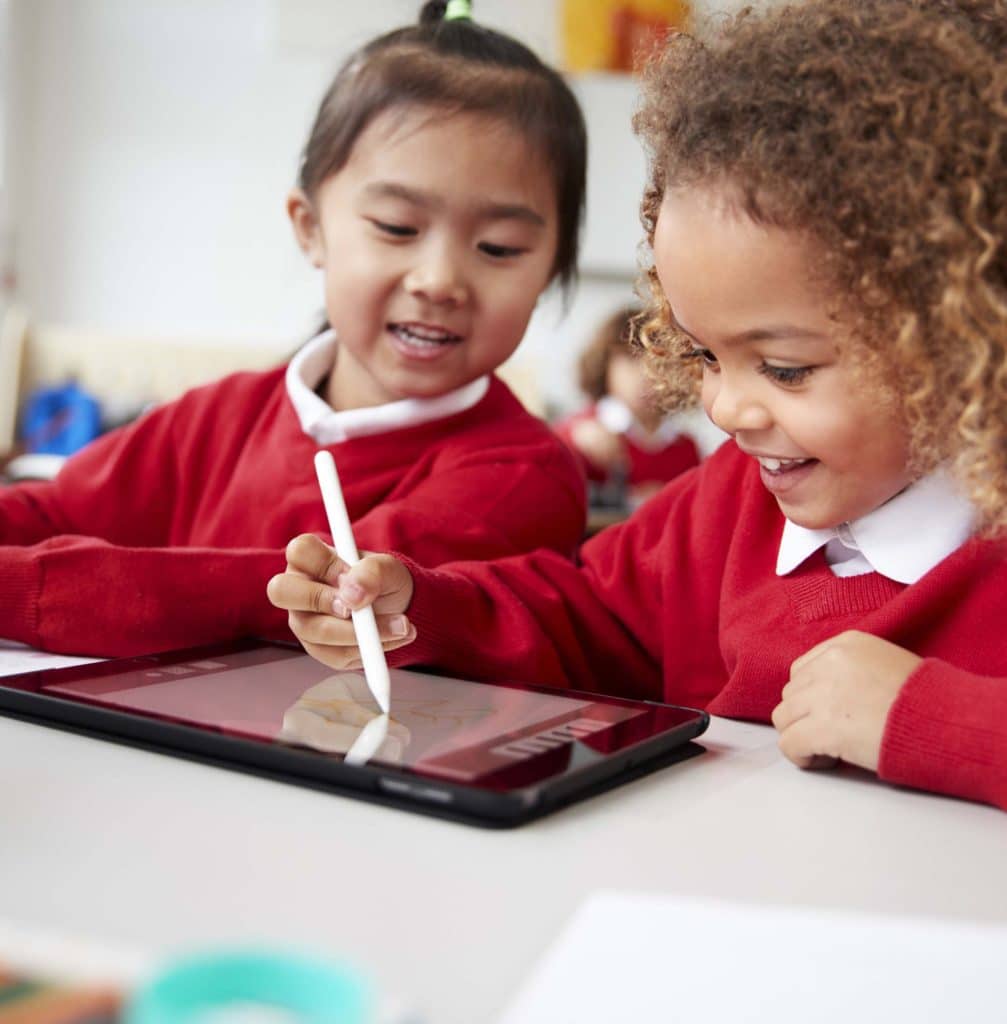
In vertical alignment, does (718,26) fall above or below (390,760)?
above

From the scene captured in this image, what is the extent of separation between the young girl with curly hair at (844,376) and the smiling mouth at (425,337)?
31 cm

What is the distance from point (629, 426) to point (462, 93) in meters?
2.47

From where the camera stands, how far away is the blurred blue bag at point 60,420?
7.85ft

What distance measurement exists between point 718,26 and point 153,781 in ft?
1.72

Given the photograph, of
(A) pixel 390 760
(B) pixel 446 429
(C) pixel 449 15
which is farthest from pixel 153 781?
(C) pixel 449 15

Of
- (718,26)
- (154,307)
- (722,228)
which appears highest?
(718,26)

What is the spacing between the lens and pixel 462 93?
3.74 feet

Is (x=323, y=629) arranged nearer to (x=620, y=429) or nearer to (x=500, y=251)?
(x=500, y=251)

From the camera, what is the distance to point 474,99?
3.74ft

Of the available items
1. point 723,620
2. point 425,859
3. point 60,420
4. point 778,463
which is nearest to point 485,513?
point 723,620

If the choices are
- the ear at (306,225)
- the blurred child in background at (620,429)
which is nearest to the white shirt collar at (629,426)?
the blurred child in background at (620,429)

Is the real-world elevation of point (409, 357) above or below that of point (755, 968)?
above

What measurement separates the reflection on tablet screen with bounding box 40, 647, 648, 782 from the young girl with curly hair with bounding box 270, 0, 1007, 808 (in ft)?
0.16

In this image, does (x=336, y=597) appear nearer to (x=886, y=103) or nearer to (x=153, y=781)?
(x=153, y=781)
